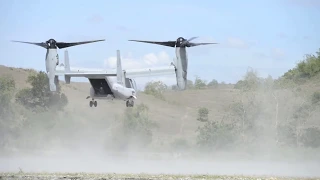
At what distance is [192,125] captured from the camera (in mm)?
103688

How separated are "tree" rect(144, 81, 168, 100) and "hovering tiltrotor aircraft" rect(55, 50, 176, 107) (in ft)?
69.5

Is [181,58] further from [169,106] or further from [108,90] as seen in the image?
[169,106]

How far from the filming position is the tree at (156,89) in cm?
11231

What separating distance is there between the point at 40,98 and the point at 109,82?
60.4ft

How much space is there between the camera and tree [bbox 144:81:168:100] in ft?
368

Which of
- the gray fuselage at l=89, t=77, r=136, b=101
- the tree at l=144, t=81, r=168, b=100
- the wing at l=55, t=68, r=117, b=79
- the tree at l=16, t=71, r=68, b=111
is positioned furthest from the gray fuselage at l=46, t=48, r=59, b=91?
the tree at l=144, t=81, r=168, b=100

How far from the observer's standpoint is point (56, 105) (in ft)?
332

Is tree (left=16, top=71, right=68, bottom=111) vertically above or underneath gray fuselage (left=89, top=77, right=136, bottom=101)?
above

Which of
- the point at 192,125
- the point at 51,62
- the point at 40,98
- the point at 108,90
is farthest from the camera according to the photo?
the point at 192,125

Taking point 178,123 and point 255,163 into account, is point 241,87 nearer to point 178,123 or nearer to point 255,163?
point 178,123

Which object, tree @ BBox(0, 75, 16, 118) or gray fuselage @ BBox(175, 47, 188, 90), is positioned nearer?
gray fuselage @ BBox(175, 47, 188, 90)

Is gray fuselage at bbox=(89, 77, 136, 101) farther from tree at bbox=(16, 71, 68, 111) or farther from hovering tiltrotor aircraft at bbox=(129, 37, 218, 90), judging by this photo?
tree at bbox=(16, 71, 68, 111)

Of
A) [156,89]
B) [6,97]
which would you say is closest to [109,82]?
[6,97]

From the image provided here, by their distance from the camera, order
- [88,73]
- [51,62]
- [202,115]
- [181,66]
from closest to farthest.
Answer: [181,66] < [51,62] < [88,73] < [202,115]
